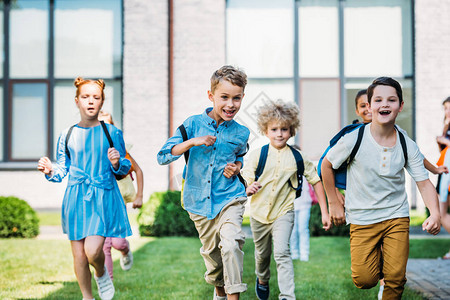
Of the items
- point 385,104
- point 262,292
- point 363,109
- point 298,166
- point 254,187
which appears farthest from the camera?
point 363,109

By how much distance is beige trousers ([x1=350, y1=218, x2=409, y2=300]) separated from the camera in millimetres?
4508

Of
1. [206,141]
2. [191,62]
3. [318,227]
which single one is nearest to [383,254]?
[206,141]

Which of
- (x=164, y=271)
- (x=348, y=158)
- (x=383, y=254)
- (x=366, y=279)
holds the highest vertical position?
(x=348, y=158)

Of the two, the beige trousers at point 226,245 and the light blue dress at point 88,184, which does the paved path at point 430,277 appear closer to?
the beige trousers at point 226,245

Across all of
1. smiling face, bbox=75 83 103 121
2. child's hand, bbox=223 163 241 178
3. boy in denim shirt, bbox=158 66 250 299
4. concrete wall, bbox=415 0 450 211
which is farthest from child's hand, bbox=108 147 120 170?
concrete wall, bbox=415 0 450 211

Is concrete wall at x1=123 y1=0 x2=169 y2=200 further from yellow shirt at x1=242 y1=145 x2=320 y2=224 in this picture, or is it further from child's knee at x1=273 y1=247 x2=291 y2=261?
child's knee at x1=273 y1=247 x2=291 y2=261

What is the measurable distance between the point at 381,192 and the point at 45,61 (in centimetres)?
1108

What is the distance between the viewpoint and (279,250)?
18.5ft

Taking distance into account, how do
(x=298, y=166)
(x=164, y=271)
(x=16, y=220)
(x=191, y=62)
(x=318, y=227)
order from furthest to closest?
1. (x=191, y=62)
2. (x=16, y=220)
3. (x=318, y=227)
4. (x=164, y=271)
5. (x=298, y=166)

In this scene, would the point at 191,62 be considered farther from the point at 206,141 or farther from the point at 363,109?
the point at 206,141

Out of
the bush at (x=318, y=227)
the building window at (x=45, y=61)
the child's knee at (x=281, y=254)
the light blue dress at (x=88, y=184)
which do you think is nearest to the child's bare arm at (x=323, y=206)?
the child's knee at (x=281, y=254)

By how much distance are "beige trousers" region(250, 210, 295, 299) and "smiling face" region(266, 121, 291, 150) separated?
0.68m

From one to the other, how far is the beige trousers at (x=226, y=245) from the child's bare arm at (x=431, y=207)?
1.38 meters

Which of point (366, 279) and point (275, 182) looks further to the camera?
→ point (275, 182)
